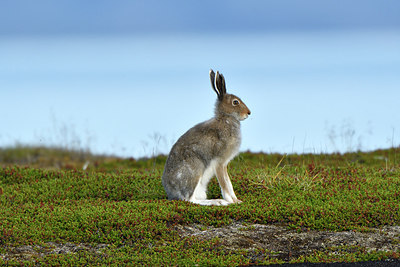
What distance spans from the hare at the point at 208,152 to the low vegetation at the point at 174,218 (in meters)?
0.47

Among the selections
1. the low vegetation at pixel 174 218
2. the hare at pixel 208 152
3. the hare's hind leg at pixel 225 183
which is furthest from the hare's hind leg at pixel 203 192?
the low vegetation at pixel 174 218

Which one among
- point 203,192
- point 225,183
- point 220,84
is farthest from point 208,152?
point 220,84

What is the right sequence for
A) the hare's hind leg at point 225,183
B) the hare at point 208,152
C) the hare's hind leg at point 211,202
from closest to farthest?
the hare at point 208,152 < the hare's hind leg at point 225,183 < the hare's hind leg at point 211,202

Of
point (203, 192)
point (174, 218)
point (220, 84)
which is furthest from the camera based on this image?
point (203, 192)

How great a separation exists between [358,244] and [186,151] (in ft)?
14.0

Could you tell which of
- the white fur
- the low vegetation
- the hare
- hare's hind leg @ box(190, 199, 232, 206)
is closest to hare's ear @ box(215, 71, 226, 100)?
the hare

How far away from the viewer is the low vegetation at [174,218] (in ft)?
32.0

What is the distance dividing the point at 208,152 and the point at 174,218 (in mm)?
1772

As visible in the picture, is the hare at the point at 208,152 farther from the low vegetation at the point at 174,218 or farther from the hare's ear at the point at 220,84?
the low vegetation at the point at 174,218

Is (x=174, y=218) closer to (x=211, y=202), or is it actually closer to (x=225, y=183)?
(x=211, y=202)

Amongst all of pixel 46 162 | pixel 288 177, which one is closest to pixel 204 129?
pixel 288 177

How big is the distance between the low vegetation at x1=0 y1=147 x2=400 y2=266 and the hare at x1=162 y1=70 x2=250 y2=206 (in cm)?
47

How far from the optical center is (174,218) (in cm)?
1108

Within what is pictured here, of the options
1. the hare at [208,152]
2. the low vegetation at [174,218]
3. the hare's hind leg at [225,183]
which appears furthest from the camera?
the hare's hind leg at [225,183]
